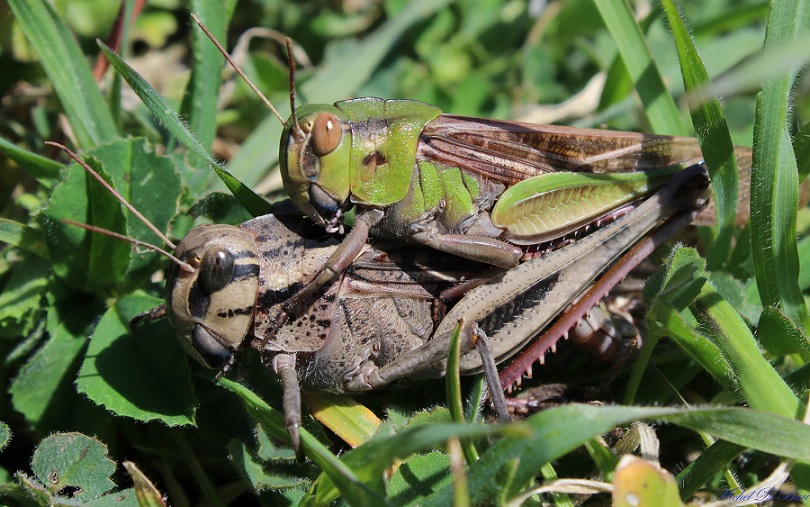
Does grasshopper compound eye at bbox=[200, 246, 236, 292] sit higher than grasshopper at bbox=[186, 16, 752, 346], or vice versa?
grasshopper at bbox=[186, 16, 752, 346]

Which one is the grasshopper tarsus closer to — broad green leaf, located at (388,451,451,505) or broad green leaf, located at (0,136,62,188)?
broad green leaf, located at (0,136,62,188)

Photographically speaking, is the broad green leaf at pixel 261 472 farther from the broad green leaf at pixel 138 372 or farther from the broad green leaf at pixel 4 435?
the broad green leaf at pixel 4 435

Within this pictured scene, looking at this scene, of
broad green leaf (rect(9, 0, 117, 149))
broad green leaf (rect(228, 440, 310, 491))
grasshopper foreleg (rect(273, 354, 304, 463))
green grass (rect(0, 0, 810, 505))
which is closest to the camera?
green grass (rect(0, 0, 810, 505))

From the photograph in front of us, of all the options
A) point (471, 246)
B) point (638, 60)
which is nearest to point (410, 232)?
point (471, 246)

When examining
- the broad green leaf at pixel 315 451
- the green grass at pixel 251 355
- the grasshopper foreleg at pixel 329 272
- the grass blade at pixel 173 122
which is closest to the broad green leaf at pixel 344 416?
the green grass at pixel 251 355

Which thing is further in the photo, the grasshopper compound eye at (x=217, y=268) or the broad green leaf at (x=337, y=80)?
the broad green leaf at (x=337, y=80)

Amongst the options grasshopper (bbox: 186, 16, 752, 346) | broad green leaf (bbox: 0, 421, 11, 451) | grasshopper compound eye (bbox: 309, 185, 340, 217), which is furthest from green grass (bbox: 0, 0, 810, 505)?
grasshopper compound eye (bbox: 309, 185, 340, 217)

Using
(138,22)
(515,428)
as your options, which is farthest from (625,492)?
(138,22)
